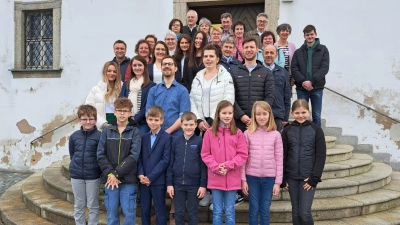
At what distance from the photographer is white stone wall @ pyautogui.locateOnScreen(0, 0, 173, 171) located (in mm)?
7773

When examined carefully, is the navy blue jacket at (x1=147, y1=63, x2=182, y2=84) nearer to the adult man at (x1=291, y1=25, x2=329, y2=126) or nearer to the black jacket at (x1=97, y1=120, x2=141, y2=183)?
the black jacket at (x1=97, y1=120, x2=141, y2=183)

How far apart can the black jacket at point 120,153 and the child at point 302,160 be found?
4.64 feet

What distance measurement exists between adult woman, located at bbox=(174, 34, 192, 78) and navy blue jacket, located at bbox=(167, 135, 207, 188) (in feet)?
Answer: 4.14

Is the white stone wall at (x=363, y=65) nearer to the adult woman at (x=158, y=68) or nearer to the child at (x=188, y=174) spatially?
the adult woman at (x=158, y=68)

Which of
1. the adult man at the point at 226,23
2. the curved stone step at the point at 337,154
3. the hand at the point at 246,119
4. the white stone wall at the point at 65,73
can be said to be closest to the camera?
the hand at the point at 246,119

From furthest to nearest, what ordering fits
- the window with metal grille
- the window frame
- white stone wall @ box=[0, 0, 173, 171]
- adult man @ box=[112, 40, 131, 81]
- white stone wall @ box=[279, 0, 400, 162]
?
the window with metal grille, the window frame, white stone wall @ box=[0, 0, 173, 171], white stone wall @ box=[279, 0, 400, 162], adult man @ box=[112, 40, 131, 81]

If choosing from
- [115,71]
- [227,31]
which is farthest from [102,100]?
[227,31]

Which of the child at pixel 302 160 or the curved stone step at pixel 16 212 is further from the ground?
the child at pixel 302 160

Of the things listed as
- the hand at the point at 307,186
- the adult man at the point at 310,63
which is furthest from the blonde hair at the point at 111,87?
the adult man at the point at 310,63

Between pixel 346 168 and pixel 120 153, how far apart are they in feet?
10.4

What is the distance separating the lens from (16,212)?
4.66 meters

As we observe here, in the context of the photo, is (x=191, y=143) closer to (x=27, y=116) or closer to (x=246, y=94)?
(x=246, y=94)

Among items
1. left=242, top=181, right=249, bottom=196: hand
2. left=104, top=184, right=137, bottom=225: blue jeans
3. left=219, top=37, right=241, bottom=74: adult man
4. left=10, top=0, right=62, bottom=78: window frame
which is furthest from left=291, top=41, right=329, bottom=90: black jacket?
left=10, top=0, right=62, bottom=78: window frame

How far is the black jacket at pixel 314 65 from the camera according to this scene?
502cm
